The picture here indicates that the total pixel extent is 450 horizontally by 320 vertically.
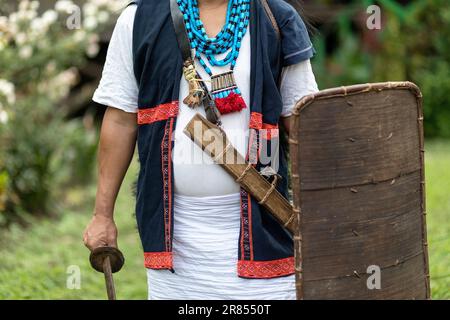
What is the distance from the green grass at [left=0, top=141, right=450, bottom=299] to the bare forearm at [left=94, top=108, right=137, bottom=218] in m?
2.09

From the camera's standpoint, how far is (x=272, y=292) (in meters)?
2.93

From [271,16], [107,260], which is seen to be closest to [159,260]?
[107,260]

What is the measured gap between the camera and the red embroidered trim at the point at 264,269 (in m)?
2.89

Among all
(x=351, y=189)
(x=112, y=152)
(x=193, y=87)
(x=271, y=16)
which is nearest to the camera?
(x=351, y=189)

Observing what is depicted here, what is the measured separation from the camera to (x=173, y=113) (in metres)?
2.91

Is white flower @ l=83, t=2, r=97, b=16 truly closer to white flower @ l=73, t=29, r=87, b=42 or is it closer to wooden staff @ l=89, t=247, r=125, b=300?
white flower @ l=73, t=29, r=87, b=42

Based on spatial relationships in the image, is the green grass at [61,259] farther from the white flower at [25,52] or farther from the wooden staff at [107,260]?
the white flower at [25,52]

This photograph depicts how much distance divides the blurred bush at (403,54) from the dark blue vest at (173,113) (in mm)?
9274

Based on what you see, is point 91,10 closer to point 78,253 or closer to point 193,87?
point 78,253

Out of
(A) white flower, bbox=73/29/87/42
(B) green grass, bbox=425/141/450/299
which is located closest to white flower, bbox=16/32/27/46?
(A) white flower, bbox=73/29/87/42

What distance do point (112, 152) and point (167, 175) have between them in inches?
10.4

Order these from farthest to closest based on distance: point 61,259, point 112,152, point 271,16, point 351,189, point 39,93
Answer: point 39,93, point 61,259, point 112,152, point 271,16, point 351,189

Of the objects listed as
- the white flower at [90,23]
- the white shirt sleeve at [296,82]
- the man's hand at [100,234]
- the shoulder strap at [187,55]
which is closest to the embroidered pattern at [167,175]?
the shoulder strap at [187,55]
